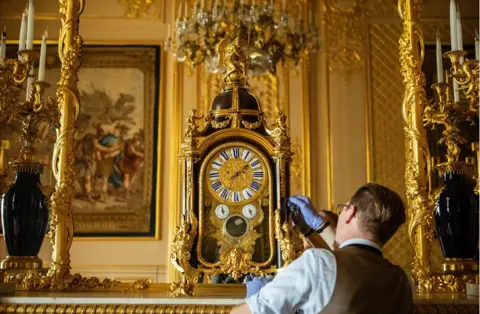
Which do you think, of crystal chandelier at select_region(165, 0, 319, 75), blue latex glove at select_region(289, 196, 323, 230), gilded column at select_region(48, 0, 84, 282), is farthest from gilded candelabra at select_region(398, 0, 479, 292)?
crystal chandelier at select_region(165, 0, 319, 75)

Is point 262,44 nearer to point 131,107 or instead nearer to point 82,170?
point 131,107

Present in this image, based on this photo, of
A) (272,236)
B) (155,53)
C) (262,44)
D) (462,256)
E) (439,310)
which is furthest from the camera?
(155,53)

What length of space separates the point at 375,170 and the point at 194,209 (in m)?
4.32

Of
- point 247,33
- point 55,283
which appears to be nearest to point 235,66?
point 55,283

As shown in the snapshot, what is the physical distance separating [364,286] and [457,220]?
136 cm

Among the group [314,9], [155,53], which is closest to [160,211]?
[155,53]

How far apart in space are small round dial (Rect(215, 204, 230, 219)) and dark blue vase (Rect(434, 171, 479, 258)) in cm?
112

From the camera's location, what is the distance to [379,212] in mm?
1965

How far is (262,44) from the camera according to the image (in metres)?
5.40

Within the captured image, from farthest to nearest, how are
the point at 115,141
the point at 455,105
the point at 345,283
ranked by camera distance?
the point at 115,141 < the point at 455,105 < the point at 345,283

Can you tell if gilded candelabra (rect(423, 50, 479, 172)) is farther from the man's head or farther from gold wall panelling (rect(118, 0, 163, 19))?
gold wall panelling (rect(118, 0, 163, 19))

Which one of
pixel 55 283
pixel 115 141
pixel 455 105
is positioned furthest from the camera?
pixel 115 141

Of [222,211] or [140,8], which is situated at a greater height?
[140,8]

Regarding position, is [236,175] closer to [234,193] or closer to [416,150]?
[234,193]
